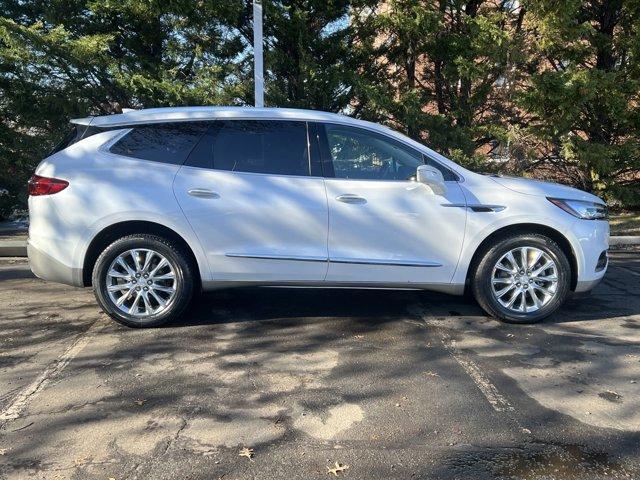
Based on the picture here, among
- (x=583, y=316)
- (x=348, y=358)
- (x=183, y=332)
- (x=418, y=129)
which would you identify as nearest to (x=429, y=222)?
(x=348, y=358)

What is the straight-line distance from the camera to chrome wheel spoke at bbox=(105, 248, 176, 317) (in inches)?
187

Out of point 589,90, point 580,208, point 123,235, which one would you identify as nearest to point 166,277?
point 123,235

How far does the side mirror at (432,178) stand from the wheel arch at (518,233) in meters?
0.61

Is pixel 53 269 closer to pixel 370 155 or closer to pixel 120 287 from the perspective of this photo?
pixel 120 287

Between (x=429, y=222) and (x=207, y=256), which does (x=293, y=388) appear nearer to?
(x=207, y=256)

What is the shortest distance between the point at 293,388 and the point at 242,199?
171cm

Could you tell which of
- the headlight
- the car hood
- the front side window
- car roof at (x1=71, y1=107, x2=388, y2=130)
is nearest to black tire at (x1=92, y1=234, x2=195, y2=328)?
car roof at (x1=71, y1=107, x2=388, y2=130)

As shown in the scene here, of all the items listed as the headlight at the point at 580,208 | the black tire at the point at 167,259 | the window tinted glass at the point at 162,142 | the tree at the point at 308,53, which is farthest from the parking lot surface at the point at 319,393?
the tree at the point at 308,53

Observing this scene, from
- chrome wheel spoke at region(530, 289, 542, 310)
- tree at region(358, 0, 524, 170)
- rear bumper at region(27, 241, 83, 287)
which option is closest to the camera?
rear bumper at region(27, 241, 83, 287)

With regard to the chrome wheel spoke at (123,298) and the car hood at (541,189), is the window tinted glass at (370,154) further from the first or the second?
the chrome wheel spoke at (123,298)

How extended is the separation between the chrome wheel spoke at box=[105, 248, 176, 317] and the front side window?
1.68 metres

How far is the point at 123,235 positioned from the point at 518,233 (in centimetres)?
341

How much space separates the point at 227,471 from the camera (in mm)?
2781

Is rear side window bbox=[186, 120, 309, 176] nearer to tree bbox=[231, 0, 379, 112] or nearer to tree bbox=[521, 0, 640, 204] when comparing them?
tree bbox=[231, 0, 379, 112]
